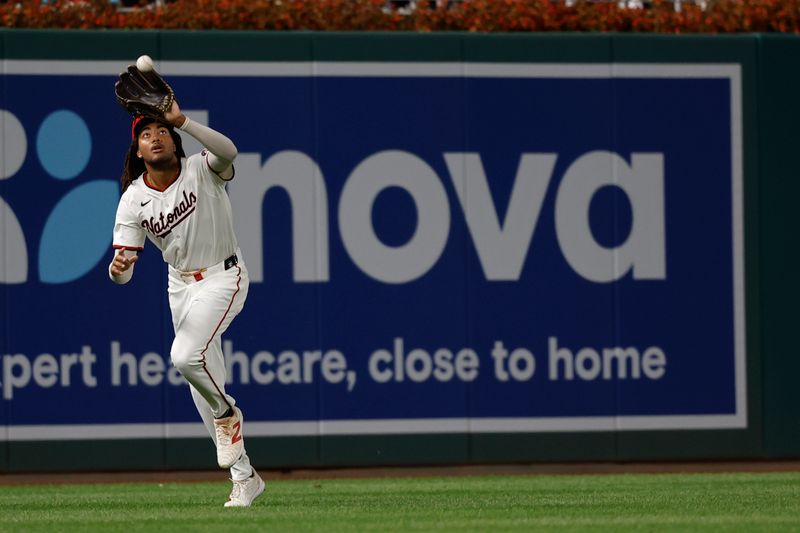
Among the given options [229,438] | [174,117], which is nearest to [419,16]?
[174,117]

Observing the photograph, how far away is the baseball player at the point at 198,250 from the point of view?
6.55 m

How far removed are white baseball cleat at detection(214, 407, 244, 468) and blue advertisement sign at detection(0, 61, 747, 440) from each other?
318cm

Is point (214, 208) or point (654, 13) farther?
point (654, 13)

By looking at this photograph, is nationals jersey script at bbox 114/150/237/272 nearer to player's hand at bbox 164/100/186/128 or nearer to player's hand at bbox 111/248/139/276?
player's hand at bbox 111/248/139/276

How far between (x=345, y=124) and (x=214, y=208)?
11.2 ft

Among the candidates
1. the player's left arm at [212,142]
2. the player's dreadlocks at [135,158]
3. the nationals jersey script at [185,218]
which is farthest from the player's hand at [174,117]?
the nationals jersey script at [185,218]

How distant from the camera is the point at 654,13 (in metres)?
10.6

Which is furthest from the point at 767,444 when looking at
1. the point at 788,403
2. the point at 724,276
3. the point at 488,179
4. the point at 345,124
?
the point at 345,124

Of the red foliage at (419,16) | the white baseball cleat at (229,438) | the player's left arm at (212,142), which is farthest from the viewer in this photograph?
the red foliage at (419,16)

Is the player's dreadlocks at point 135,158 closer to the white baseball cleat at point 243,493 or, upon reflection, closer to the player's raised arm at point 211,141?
the player's raised arm at point 211,141

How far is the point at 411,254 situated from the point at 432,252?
16cm

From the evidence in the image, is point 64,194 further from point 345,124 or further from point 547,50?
point 547,50

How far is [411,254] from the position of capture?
32.8ft

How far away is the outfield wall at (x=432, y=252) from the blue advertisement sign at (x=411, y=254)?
16 millimetres
